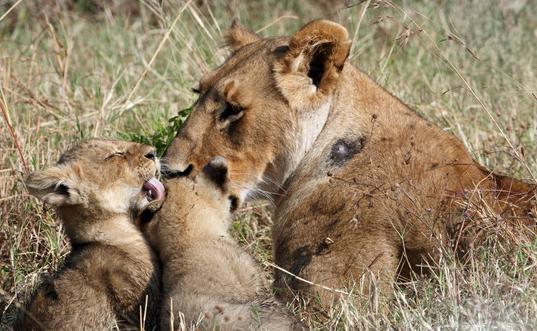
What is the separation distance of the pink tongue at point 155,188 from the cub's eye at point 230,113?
448 millimetres

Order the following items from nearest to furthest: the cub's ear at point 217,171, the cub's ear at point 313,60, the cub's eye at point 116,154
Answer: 1. the cub's ear at point 217,171
2. the cub's ear at point 313,60
3. the cub's eye at point 116,154

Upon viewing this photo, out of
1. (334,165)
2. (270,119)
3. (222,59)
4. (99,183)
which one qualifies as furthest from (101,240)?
(222,59)

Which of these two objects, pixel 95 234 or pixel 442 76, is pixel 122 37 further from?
pixel 95 234

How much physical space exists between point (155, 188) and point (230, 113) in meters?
0.54

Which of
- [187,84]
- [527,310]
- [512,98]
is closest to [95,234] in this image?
[527,310]

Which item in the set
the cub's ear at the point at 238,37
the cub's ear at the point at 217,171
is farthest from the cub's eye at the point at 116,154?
the cub's ear at the point at 238,37

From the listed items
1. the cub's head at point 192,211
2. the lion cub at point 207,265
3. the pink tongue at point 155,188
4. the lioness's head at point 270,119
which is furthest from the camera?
the lioness's head at point 270,119

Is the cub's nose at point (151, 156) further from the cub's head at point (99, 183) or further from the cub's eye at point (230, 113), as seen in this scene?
the cub's eye at point (230, 113)

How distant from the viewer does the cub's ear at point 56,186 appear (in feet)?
16.4

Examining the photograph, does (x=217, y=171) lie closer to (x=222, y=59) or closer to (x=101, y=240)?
(x=101, y=240)

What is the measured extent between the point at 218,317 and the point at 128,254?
0.77 metres

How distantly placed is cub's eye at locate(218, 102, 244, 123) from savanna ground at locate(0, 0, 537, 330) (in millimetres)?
765

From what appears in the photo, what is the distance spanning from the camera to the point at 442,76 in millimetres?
8438

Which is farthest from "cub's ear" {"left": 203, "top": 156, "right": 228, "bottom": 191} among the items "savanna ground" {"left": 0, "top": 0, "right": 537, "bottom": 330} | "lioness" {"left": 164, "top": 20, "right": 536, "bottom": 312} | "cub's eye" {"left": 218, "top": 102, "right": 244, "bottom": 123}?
"savanna ground" {"left": 0, "top": 0, "right": 537, "bottom": 330}
